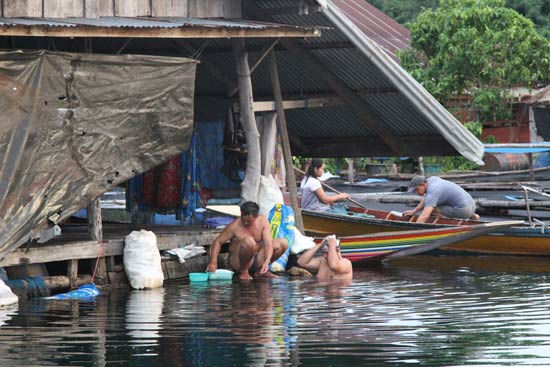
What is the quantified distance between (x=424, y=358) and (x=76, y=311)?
3972mm

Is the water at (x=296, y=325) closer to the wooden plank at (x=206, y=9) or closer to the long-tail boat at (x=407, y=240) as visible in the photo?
the long-tail boat at (x=407, y=240)

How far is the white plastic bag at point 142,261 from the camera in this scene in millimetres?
12312

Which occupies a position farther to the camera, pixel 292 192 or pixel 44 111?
pixel 292 192

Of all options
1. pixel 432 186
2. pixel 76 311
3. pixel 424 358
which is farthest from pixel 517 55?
pixel 424 358

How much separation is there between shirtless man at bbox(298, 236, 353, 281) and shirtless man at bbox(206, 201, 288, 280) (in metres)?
0.53

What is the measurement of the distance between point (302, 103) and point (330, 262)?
259 cm

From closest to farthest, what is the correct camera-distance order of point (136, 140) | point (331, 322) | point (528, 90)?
point (331, 322)
point (136, 140)
point (528, 90)

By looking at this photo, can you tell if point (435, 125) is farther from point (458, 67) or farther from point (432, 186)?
point (458, 67)

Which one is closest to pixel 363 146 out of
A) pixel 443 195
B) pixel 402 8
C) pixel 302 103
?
pixel 443 195

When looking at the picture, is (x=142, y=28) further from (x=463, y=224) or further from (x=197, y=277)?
(x=463, y=224)

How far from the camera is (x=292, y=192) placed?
14.5 m

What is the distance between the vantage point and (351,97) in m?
15.4

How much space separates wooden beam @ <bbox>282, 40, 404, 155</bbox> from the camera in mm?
14938

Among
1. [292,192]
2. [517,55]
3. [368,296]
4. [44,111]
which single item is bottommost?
[368,296]
